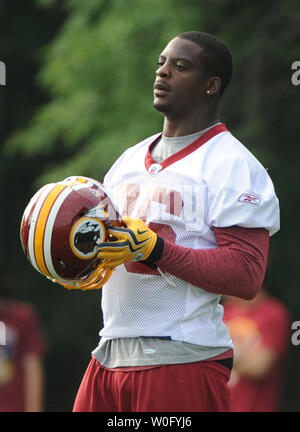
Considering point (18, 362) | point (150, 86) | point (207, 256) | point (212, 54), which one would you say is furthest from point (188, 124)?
point (150, 86)

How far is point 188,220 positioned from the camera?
3941 millimetres

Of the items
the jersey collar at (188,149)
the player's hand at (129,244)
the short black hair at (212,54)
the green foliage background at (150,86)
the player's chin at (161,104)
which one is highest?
the green foliage background at (150,86)

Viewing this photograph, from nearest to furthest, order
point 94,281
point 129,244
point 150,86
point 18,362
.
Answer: point 129,244 < point 94,281 < point 18,362 < point 150,86

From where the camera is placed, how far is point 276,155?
9.60 metres

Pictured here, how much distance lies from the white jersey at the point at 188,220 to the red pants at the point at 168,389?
0.12 metres

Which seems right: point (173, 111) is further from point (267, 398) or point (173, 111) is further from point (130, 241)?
point (267, 398)

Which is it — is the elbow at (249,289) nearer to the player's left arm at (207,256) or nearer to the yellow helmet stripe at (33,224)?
the player's left arm at (207,256)

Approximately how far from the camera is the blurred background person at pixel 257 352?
24.2 feet

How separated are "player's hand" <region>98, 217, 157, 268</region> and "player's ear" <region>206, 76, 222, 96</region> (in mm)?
716

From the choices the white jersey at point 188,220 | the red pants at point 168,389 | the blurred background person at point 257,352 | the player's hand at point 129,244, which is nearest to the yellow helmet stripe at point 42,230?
the player's hand at point 129,244

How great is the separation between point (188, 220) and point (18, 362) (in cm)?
363

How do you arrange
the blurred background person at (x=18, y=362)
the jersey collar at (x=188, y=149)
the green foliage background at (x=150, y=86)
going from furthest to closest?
the green foliage background at (x=150, y=86) → the blurred background person at (x=18, y=362) → the jersey collar at (x=188, y=149)

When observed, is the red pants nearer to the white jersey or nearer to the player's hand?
the white jersey

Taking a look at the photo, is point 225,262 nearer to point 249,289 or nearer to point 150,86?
point 249,289
